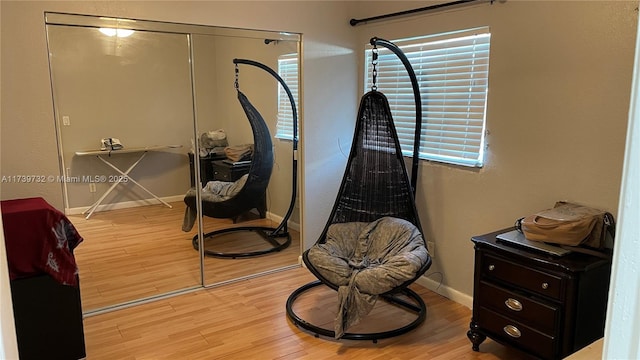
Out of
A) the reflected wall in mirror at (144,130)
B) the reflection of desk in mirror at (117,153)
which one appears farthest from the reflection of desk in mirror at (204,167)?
the reflection of desk in mirror at (117,153)

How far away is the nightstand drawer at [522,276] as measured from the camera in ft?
7.44

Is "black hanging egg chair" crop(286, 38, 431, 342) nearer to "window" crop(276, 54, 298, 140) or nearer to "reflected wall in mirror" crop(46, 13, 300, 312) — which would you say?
"window" crop(276, 54, 298, 140)

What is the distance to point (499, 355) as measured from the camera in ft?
8.65

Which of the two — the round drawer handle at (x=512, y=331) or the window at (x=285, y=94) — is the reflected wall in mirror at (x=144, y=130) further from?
the round drawer handle at (x=512, y=331)

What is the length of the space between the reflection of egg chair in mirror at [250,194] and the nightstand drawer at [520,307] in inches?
73.7

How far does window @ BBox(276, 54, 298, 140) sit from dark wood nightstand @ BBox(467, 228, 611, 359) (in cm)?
186

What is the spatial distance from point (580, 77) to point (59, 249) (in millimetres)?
2906

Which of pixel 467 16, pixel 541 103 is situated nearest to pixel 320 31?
pixel 467 16

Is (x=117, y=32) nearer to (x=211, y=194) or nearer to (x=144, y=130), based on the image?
(x=144, y=130)

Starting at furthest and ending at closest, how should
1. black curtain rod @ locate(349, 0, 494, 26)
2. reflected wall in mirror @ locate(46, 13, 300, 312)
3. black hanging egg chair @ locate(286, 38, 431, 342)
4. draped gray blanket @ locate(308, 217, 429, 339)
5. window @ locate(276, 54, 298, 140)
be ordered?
window @ locate(276, 54, 298, 140) → black curtain rod @ locate(349, 0, 494, 26) → reflected wall in mirror @ locate(46, 13, 300, 312) → black hanging egg chair @ locate(286, 38, 431, 342) → draped gray blanket @ locate(308, 217, 429, 339)

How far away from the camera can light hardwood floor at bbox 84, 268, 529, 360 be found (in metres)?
2.67

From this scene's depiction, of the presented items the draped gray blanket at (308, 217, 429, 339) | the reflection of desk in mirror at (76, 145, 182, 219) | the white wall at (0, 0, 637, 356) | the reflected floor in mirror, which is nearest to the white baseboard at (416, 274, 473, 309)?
the white wall at (0, 0, 637, 356)

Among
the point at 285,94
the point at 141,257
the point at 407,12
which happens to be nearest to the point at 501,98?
the point at 407,12

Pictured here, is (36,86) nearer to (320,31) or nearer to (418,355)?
(320,31)
